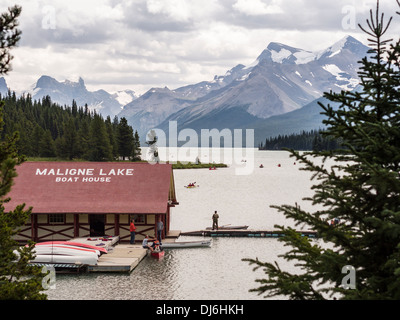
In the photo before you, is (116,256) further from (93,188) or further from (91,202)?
(93,188)

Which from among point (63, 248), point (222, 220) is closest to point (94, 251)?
point (63, 248)

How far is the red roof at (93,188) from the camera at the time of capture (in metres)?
37.2

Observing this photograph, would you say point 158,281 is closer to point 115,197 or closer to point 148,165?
point 115,197

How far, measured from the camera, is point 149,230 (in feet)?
125

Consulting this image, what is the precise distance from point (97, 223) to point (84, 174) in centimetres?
450

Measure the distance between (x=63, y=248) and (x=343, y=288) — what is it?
23271 millimetres

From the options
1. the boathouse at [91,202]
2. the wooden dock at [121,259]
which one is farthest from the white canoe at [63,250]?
the boathouse at [91,202]

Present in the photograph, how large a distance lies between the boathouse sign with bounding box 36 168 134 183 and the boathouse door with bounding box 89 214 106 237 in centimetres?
307

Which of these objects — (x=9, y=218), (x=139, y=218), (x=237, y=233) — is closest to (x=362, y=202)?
(x=9, y=218)

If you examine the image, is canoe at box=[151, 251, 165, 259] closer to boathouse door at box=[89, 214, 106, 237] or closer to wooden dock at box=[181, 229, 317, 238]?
boathouse door at box=[89, 214, 106, 237]

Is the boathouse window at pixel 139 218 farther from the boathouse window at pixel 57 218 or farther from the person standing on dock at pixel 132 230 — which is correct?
the boathouse window at pixel 57 218

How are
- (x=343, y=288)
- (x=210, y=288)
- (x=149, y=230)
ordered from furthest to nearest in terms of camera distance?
(x=149, y=230) < (x=210, y=288) < (x=343, y=288)

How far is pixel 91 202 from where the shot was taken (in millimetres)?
37656

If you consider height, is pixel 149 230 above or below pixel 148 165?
below
